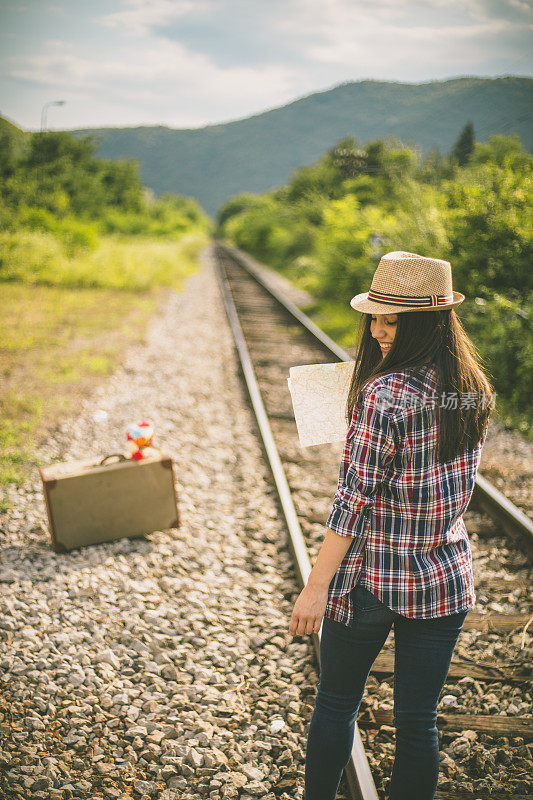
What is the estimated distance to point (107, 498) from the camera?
3.50m

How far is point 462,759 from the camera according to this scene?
2.26m

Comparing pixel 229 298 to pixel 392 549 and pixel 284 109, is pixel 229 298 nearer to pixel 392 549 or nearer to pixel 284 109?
pixel 392 549

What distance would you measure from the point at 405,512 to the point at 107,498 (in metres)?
2.61

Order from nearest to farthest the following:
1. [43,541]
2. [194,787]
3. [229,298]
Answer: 1. [194,787]
2. [43,541]
3. [229,298]

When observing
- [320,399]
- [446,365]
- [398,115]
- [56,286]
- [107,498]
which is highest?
[398,115]

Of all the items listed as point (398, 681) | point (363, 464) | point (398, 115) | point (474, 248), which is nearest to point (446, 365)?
point (363, 464)

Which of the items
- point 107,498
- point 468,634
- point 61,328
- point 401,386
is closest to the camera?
point 401,386

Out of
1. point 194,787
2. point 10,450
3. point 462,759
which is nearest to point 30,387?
point 10,450

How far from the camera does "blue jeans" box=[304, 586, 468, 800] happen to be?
1.44 metres

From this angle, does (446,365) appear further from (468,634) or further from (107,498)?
(107,498)

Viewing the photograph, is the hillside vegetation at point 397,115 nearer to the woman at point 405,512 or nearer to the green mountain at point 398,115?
the green mountain at point 398,115

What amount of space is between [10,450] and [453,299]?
4.53 m

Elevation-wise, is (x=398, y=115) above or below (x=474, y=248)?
above

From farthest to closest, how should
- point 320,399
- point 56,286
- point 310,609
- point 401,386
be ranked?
point 56,286, point 320,399, point 310,609, point 401,386
